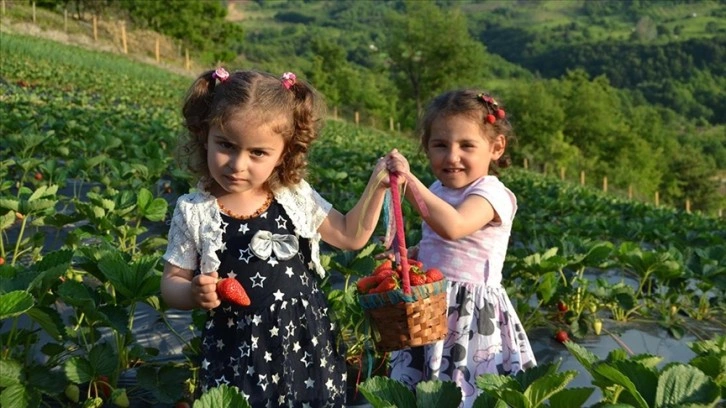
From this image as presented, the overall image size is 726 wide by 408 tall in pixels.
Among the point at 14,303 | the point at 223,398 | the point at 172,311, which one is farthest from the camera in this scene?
the point at 172,311

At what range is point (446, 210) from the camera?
224 cm

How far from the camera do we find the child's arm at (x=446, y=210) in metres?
2.13

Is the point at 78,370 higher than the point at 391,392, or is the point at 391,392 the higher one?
the point at 391,392

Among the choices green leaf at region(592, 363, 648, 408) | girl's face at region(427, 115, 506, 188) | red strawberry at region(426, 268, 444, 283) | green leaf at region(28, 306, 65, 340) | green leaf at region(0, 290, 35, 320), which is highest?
girl's face at region(427, 115, 506, 188)

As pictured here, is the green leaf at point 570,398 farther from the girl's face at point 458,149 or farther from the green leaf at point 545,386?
the girl's face at point 458,149

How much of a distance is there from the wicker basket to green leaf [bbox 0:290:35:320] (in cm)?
81

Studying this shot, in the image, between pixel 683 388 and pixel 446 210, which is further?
pixel 446 210

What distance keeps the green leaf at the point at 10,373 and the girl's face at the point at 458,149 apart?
1309mm

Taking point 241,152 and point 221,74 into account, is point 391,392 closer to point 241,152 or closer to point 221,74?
point 241,152

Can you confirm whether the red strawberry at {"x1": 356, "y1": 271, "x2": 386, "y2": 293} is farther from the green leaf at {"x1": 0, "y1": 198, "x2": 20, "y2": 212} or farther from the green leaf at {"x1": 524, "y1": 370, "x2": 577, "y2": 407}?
the green leaf at {"x1": 0, "y1": 198, "x2": 20, "y2": 212}

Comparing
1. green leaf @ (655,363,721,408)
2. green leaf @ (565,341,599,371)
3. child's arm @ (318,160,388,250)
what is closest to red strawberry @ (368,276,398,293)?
child's arm @ (318,160,388,250)

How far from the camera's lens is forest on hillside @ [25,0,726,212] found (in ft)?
140

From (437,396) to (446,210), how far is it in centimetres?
69

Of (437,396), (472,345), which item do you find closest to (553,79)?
(472,345)
